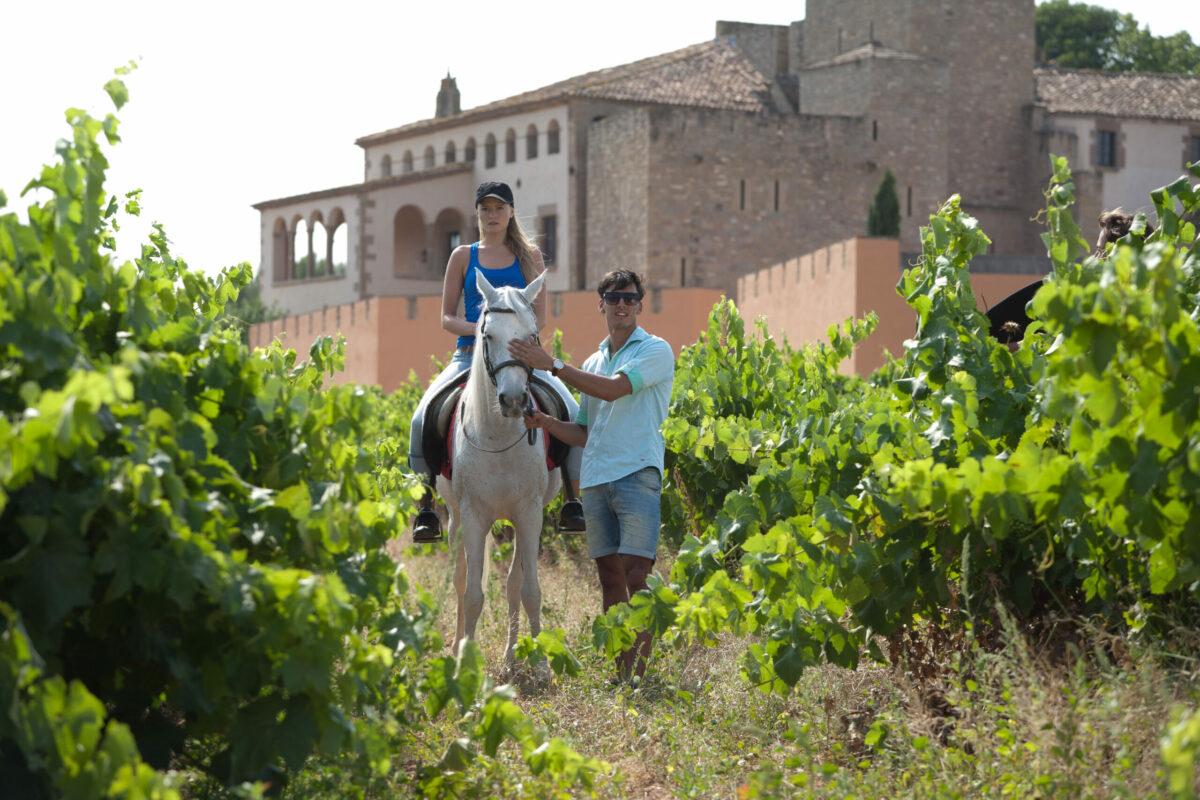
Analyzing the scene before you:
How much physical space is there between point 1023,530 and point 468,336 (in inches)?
126

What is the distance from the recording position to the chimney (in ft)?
218

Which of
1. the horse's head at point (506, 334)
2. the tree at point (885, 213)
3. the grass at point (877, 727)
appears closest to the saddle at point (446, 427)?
the horse's head at point (506, 334)

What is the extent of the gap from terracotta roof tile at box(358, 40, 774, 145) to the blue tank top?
43.1 metres

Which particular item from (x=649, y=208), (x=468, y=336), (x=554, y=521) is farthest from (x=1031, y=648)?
(x=649, y=208)

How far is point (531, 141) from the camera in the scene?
2115 inches

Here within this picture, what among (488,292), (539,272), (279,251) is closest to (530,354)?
(488,292)

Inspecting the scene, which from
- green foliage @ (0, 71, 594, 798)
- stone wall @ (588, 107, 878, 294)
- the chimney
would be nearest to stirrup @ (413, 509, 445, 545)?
green foliage @ (0, 71, 594, 798)

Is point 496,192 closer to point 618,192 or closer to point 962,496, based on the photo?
point 962,496

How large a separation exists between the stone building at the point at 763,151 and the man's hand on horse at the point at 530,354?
138ft

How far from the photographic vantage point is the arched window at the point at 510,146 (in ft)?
179

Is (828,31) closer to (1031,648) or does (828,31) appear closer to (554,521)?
(554,521)

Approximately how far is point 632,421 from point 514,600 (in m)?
1.34

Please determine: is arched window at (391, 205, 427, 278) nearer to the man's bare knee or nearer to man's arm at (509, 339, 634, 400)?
the man's bare knee

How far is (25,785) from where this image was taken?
3.89 metres
